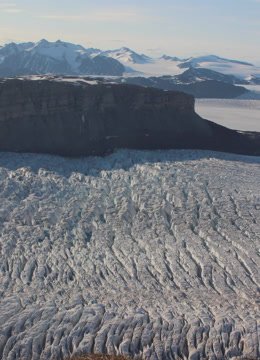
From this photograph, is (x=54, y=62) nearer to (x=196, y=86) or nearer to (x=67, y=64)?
(x=67, y=64)

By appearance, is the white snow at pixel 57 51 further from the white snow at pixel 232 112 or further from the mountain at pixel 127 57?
the white snow at pixel 232 112

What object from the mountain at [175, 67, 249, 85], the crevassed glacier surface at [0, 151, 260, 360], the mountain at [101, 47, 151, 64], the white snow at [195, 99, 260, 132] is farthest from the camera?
the mountain at [101, 47, 151, 64]

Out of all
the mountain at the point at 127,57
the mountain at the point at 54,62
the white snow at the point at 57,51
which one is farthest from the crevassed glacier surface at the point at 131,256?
the mountain at the point at 127,57

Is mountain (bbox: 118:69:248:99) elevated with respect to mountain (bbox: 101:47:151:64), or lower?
elevated

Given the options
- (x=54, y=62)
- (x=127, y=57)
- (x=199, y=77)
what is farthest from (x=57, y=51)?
(x=199, y=77)

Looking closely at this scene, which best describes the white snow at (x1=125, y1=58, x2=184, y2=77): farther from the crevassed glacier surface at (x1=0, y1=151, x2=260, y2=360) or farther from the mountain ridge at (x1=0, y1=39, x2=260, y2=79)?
the crevassed glacier surface at (x1=0, y1=151, x2=260, y2=360)

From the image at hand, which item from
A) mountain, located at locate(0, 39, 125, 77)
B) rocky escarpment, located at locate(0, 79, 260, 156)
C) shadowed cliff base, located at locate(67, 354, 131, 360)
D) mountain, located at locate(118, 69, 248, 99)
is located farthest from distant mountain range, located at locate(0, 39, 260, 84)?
shadowed cliff base, located at locate(67, 354, 131, 360)
